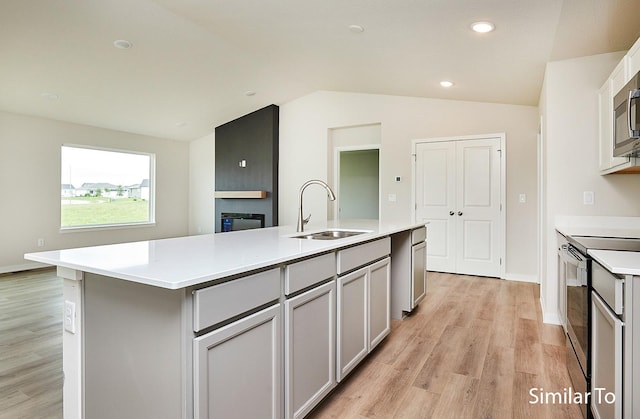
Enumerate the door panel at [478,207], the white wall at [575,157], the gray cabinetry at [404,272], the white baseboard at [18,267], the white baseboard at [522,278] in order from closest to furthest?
the white wall at [575,157], the gray cabinetry at [404,272], the white baseboard at [522,278], the door panel at [478,207], the white baseboard at [18,267]

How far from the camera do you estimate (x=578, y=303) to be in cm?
199

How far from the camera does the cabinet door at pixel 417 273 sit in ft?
11.3

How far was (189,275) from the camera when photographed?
3.96 feet

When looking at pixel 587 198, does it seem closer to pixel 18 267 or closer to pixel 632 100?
pixel 632 100

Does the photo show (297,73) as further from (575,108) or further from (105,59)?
(575,108)

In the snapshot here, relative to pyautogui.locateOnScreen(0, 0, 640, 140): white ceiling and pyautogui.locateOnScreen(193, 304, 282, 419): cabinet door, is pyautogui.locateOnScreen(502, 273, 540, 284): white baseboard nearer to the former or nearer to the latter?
pyautogui.locateOnScreen(0, 0, 640, 140): white ceiling

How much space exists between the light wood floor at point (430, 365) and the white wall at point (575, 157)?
2.28 ft

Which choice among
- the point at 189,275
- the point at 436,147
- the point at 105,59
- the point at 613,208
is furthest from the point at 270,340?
the point at 436,147

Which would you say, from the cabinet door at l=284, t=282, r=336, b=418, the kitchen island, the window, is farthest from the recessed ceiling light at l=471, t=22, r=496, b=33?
the window

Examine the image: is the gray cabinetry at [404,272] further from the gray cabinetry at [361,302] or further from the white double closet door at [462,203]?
the white double closet door at [462,203]

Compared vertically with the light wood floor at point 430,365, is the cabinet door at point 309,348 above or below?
above

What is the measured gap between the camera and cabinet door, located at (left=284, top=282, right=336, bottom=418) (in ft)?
5.42

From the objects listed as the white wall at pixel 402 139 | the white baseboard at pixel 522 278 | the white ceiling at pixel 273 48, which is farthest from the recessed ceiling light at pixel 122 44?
the white baseboard at pixel 522 278

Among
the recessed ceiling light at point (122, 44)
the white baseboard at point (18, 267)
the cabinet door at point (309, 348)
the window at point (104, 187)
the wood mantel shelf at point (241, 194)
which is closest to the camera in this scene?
the cabinet door at point (309, 348)
